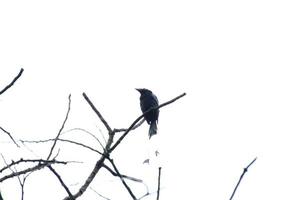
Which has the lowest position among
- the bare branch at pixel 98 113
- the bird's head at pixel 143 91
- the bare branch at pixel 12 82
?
the bare branch at pixel 12 82

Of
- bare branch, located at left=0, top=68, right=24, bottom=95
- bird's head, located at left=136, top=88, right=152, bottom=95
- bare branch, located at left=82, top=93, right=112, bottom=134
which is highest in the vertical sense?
bird's head, located at left=136, top=88, right=152, bottom=95

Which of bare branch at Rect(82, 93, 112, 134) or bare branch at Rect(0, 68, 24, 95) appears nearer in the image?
bare branch at Rect(0, 68, 24, 95)

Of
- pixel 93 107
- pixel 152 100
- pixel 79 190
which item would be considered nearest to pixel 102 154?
pixel 79 190

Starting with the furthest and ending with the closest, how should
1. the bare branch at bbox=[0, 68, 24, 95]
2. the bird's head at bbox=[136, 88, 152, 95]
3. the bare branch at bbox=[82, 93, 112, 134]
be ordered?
the bird's head at bbox=[136, 88, 152, 95] → the bare branch at bbox=[82, 93, 112, 134] → the bare branch at bbox=[0, 68, 24, 95]

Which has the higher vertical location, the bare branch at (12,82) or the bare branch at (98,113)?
the bare branch at (98,113)

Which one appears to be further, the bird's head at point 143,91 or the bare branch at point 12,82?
the bird's head at point 143,91

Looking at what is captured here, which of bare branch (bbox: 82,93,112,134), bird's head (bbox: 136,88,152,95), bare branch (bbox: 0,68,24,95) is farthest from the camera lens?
bird's head (bbox: 136,88,152,95)

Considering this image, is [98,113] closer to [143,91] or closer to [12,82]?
[12,82]

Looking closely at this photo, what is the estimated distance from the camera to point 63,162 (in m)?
2.67

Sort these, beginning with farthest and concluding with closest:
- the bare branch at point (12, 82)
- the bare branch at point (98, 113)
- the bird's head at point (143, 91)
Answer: the bird's head at point (143, 91) → the bare branch at point (98, 113) → the bare branch at point (12, 82)

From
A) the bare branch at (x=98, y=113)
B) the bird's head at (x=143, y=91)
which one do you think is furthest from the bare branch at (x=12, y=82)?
the bird's head at (x=143, y=91)

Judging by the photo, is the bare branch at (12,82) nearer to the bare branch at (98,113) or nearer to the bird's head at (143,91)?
the bare branch at (98,113)

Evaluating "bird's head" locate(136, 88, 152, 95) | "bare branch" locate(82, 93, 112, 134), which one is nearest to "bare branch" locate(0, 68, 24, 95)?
"bare branch" locate(82, 93, 112, 134)

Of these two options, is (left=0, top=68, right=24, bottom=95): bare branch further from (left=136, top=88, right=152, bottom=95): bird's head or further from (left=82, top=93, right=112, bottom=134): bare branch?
(left=136, top=88, right=152, bottom=95): bird's head
